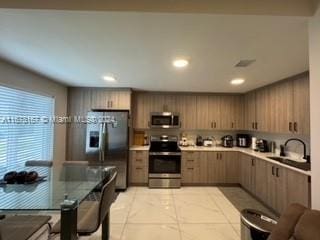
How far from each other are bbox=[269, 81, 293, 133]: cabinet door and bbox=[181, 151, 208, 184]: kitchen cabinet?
1717 mm

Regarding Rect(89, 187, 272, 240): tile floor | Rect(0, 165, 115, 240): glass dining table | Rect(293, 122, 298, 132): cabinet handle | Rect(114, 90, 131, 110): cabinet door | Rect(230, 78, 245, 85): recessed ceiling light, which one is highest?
Rect(230, 78, 245, 85): recessed ceiling light

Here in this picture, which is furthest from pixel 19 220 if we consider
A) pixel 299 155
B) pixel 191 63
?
pixel 299 155

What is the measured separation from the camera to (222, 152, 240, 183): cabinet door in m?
5.39

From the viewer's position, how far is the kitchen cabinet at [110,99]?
5.23m

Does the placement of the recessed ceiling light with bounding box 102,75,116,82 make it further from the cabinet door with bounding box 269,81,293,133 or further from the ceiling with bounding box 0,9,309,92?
the cabinet door with bounding box 269,81,293,133

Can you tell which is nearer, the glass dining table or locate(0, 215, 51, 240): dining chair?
the glass dining table

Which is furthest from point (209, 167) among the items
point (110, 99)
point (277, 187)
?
A: point (110, 99)

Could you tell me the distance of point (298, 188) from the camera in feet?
→ 10.0

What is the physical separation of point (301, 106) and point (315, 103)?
6.82ft

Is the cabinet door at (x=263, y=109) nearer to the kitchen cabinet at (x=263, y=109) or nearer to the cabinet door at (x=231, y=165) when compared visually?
the kitchen cabinet at (x=263, y=109)

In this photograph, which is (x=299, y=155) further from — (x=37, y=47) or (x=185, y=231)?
(x=37, y=47)

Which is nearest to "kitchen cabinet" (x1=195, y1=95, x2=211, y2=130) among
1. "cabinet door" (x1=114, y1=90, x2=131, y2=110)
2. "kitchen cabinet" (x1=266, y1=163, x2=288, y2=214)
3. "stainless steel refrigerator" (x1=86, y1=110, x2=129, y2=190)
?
"cabinet door" (x1=114, y1=90, x2=131, y2=110)

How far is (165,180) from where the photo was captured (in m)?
5.29

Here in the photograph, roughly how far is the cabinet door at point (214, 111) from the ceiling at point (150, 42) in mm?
2158
